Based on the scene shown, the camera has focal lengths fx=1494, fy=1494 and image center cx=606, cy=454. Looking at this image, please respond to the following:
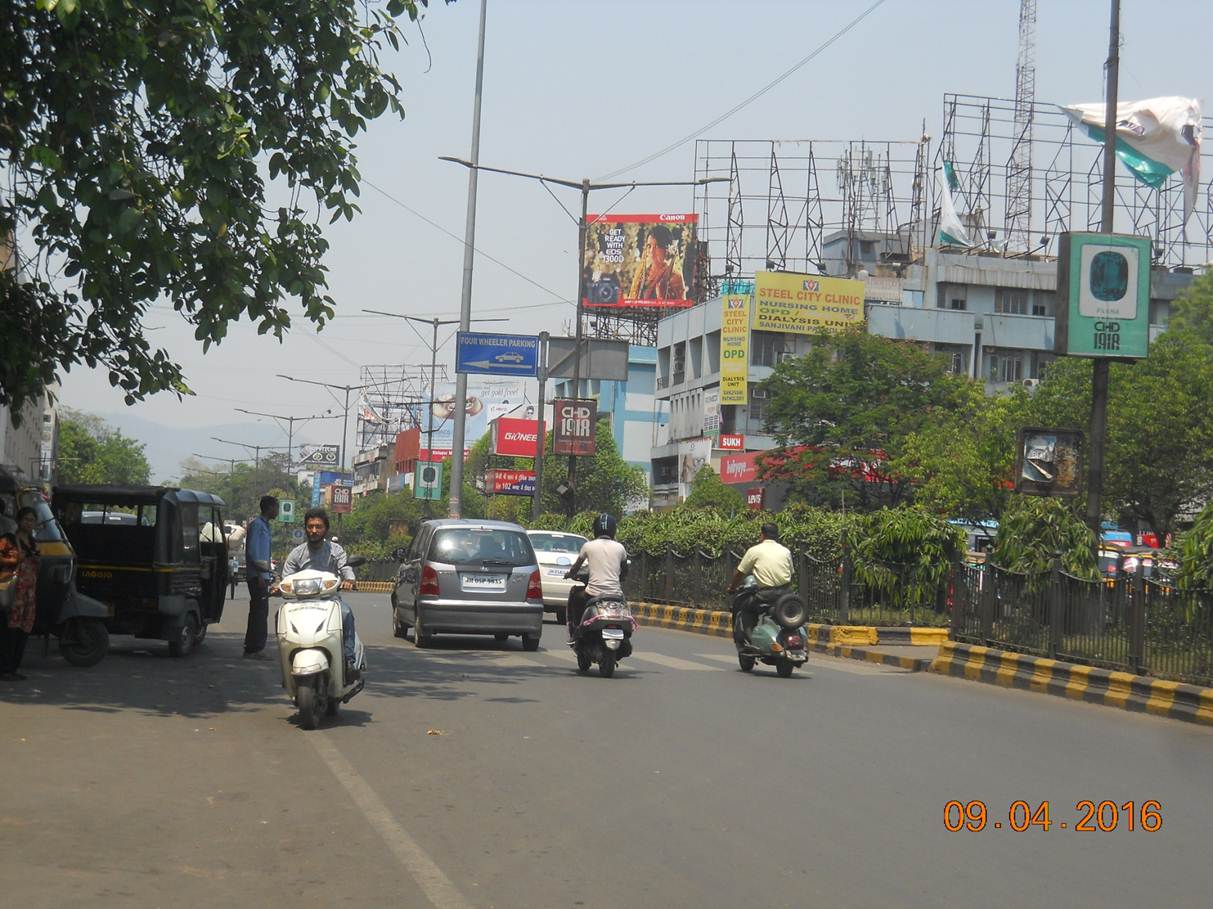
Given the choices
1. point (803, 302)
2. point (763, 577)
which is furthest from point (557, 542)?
point (803, 302)

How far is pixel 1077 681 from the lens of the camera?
15867 millimetres

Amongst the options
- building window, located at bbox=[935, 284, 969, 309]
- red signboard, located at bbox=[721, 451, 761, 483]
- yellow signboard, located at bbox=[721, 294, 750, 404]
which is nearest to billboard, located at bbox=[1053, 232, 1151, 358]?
red signboard, located at bbox=[721, 451, 761, 483]

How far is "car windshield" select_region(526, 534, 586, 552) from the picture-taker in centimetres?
2959

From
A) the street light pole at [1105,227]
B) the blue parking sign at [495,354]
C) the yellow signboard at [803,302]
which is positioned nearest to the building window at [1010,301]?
the yellow signboard at [803,302]

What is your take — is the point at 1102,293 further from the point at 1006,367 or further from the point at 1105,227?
the point at 1006,367

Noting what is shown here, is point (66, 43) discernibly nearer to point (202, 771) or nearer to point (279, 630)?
point (279, 630)

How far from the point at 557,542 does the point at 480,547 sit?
34.9ft

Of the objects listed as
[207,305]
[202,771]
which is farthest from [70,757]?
[207,305]

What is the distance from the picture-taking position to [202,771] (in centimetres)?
900

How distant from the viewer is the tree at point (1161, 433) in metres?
47.1

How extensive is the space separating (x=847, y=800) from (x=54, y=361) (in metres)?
10.2

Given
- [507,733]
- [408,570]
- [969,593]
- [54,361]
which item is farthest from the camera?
[408,570]

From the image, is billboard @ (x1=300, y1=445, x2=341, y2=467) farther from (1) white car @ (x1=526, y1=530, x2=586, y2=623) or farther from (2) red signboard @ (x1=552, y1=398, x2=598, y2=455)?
(1) white car @ (x1=526, y1=530, x2=586, y2=623)
